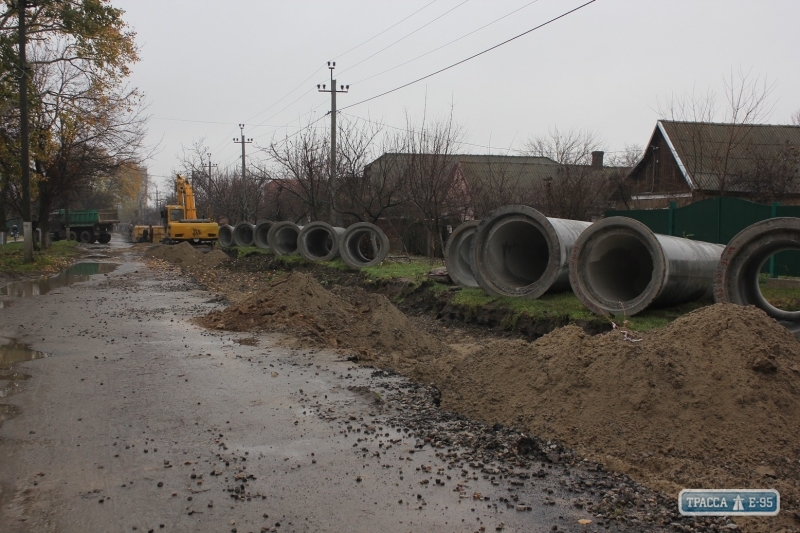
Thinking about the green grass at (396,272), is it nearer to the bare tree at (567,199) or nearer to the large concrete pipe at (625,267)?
the bare tree at (567,199)

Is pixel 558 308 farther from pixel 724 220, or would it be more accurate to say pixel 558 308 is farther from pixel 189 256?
pixel 189 256

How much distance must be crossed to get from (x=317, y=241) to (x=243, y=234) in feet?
38.4

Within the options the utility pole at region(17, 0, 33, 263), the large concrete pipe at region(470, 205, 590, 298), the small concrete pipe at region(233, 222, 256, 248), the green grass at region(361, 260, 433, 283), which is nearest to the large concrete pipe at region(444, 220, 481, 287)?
the green grass at region(361, 260, 433, 283)

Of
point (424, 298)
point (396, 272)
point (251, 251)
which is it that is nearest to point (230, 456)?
point (424, 298)

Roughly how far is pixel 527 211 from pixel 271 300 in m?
5.13

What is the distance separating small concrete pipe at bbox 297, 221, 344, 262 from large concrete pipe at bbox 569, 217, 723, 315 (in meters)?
12.8

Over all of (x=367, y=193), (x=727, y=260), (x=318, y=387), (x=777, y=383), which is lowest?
(x=318, y=387)

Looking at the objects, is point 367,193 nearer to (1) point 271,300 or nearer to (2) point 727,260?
(1) point 271,300

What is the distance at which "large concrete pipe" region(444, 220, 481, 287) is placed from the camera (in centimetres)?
1577

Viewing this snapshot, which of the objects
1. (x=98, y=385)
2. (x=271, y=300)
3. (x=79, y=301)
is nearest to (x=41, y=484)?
(x=98, y=385)

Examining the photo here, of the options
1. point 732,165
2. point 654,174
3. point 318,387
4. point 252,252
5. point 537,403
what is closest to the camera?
point 537,403

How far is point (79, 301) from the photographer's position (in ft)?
53.0

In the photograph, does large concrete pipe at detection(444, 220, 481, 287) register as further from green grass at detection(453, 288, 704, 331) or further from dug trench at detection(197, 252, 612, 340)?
green grass at detection(453, 288, 704, 331)

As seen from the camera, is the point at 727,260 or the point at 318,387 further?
the point at 727,260
